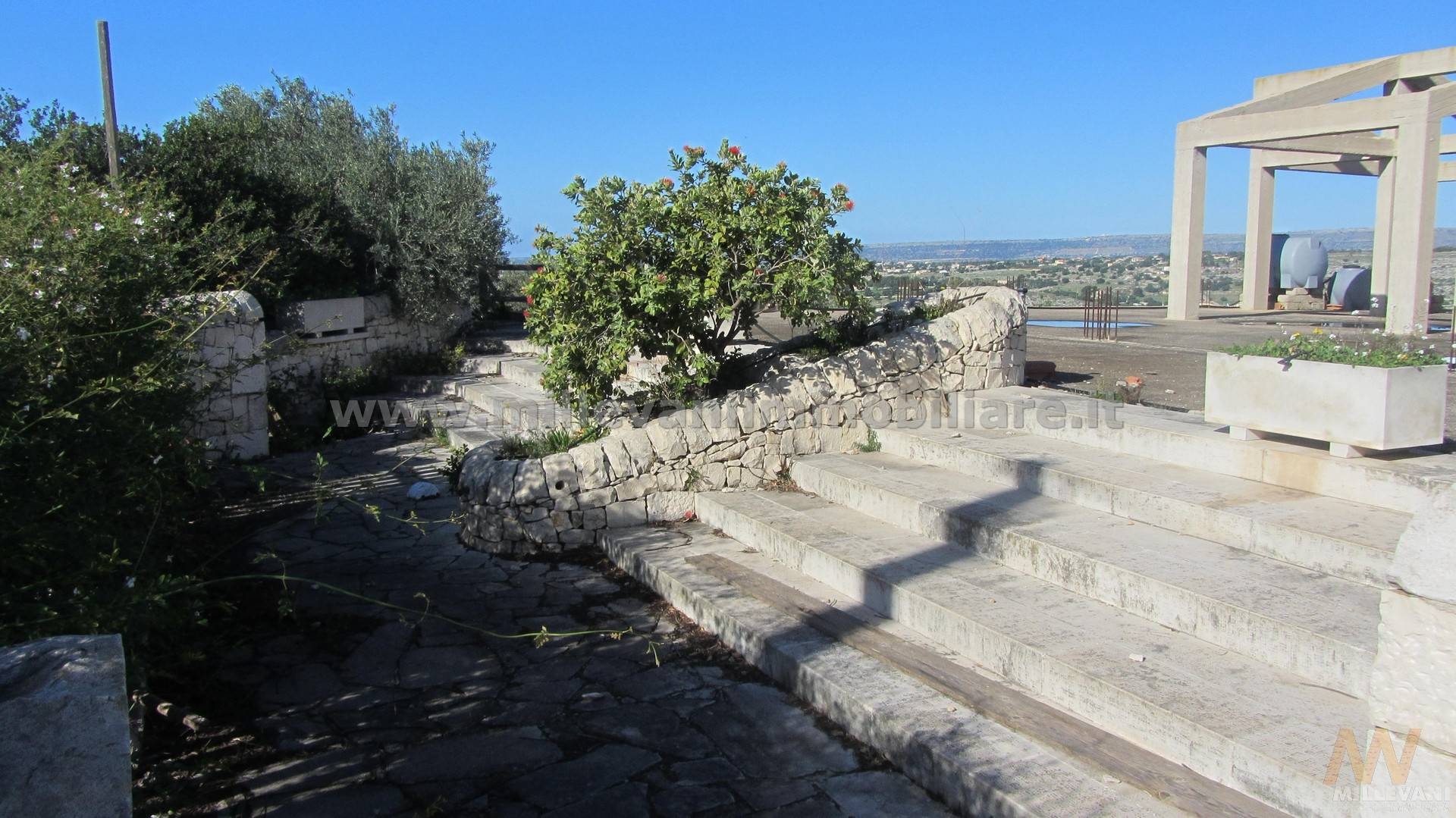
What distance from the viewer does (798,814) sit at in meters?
3.21

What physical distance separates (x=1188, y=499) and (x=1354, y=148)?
1478cm

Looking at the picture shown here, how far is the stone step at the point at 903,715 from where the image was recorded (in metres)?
3.01

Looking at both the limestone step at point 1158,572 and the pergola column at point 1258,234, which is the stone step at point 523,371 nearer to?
the limestone step at point 1158,572

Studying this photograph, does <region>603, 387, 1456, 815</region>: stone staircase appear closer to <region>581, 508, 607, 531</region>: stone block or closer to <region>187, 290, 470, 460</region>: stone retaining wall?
<region>581, 508, 607, 531</region>: stone block

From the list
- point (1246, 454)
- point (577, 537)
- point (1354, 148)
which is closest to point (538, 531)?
point (577, 537)

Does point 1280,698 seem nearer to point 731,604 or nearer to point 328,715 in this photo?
point 731,604

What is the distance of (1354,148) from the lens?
52.2 feet

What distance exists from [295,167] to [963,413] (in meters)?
8.88

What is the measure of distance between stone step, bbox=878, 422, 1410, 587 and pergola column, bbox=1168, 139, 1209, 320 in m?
12.0

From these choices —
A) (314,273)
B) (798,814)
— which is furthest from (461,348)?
(798,814)

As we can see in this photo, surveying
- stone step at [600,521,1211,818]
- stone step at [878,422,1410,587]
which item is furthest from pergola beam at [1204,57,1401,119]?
stone step at [600,521,1211,818]

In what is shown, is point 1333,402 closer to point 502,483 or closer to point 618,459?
point 618,459

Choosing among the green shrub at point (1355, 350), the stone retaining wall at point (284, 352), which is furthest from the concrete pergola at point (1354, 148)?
the stone retaining wall at point (284, 352)

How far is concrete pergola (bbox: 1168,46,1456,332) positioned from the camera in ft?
44.1
